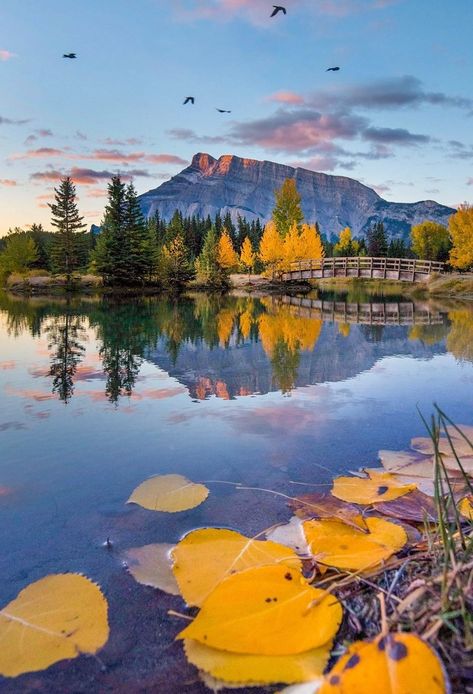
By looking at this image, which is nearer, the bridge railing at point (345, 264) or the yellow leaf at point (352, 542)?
the yellow leaf at point (352, 542)

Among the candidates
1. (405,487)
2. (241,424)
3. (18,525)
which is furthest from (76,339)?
(405,487)

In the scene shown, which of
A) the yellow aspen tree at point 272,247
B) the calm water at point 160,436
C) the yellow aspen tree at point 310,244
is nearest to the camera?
the calm water at point 160,436

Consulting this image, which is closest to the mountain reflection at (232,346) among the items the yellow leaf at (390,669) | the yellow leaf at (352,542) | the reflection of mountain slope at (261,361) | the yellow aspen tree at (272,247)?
the reflection of mountain slope at (261,361)

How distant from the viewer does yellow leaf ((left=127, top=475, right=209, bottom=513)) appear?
370 centimetres

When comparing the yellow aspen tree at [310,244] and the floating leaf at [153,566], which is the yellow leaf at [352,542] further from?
the yellow aspen tree at [310,244]

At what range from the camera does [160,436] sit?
5.69 meters

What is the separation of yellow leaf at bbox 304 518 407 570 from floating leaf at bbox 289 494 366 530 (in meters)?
0.17

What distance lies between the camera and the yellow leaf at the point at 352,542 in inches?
95.1

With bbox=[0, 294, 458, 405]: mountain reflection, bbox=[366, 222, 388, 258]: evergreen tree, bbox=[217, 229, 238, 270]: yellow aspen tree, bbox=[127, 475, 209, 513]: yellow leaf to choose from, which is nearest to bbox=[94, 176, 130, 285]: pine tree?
bbox=[217, 229, 238, 270]: yellow aspen tree

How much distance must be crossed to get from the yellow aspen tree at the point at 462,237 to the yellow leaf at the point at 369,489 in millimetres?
45563

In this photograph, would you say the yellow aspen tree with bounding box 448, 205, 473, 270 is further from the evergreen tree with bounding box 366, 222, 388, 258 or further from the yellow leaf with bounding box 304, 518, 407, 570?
the yellow leaf with bounding box 304, 518, 407, 570

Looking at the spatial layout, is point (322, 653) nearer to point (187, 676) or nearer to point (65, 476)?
point (187, 676)

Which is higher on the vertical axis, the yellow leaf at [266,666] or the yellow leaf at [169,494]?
the yellow leaf at [266,666]

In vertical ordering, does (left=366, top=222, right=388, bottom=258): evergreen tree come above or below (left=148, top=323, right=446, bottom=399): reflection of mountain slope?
above
